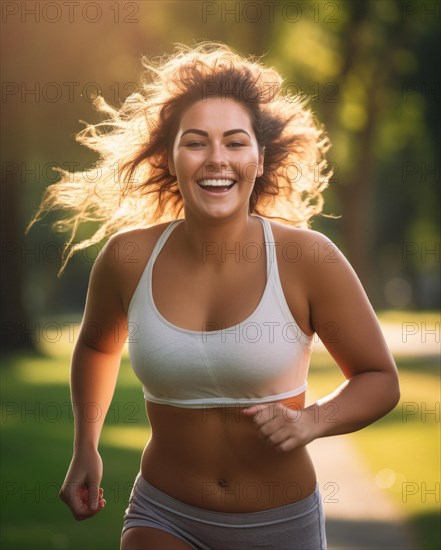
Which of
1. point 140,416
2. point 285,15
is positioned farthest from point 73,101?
point 140,416

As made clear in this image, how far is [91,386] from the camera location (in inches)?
163

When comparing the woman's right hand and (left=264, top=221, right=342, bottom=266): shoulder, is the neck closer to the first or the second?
(left=264, top=221, right=342, bottom=266): shoulder

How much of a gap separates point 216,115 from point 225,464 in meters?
1.17

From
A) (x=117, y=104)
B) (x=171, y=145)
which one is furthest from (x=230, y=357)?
(x=117, y=104)

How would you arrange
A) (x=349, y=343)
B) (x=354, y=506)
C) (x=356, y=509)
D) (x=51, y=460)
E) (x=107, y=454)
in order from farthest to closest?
(x=107, y=454) → (x=51, y=460) → (x=354, y=506) → (x=356, y=509) → (x=349, y=343)

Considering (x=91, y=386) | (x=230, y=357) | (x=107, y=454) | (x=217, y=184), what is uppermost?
(x=217, y=184)

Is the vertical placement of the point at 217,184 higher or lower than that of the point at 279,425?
higher

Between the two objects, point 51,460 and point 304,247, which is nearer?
point 304,247

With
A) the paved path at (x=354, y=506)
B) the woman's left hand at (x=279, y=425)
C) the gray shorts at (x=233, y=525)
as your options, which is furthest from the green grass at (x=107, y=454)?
the woman's left hand at (x=279, y=425)

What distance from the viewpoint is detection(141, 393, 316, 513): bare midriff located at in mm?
3631

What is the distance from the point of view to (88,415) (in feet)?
13.5

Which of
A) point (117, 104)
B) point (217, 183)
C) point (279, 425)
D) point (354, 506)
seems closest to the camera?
point (279, 425)

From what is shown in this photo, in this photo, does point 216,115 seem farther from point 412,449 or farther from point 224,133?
point 412,449

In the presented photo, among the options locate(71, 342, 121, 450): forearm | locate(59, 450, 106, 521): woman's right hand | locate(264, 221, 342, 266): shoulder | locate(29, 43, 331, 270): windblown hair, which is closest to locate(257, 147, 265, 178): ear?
locate(29, 43, 331, 270): windblown hair
